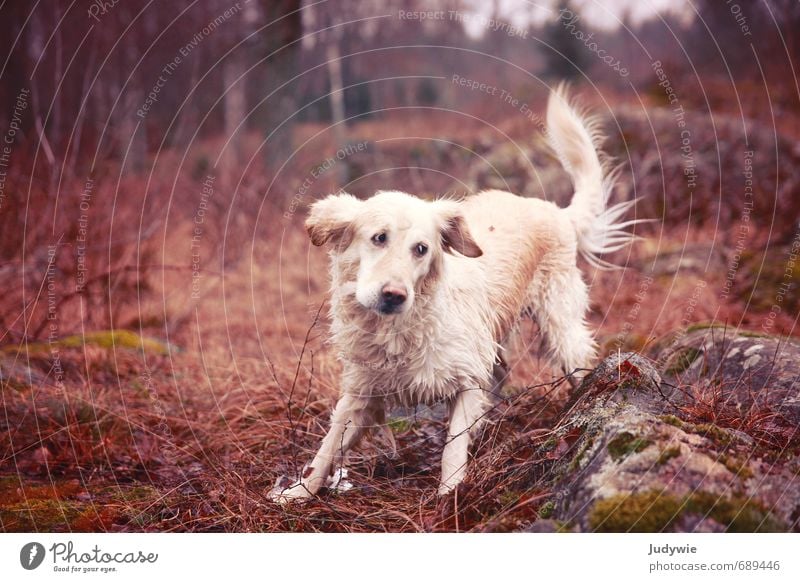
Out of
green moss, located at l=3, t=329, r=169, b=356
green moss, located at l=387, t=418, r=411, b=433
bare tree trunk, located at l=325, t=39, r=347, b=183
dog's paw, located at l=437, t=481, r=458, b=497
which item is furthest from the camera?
bare tree trunk, located at l=325, t=39, r=347, b=183

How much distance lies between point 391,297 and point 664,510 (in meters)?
1.40

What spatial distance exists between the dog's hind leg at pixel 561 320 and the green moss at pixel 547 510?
6.45ft

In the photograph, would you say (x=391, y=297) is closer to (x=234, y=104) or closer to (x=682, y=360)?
(x=682, y=360)

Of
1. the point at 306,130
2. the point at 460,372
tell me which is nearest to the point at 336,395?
the point at 460,372

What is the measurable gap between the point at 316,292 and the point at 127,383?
3.51 m

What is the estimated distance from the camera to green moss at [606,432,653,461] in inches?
108

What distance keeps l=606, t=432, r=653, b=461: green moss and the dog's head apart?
1062 mm

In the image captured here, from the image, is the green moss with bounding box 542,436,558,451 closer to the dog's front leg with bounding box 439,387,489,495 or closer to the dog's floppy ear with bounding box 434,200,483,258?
the dog's front leg with bounding box 439,387,489,495

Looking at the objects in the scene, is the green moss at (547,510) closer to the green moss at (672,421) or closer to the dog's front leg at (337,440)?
the green moss at (672,421)

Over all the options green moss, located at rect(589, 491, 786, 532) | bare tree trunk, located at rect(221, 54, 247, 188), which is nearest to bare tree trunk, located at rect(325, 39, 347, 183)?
bare tree trunk, located at rect(221, 54, 247, 188)

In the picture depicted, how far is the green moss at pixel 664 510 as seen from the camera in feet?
8.74

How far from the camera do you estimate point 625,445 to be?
275 centimetres

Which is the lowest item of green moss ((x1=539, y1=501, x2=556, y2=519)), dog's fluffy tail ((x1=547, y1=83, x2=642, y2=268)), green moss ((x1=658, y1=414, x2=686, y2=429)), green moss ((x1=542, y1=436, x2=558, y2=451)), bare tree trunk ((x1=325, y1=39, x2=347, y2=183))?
green moss ((x1=539, y1=501, x2=556, y2=519))

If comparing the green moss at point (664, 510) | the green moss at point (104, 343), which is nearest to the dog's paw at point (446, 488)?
the green moss at point (664, 510)
